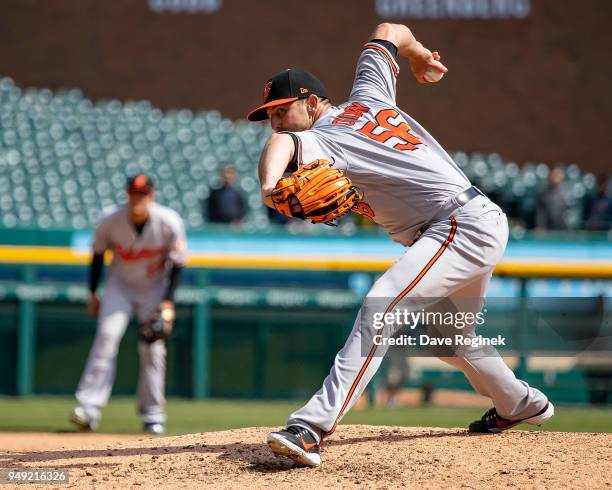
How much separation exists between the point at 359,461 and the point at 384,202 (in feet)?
3.40

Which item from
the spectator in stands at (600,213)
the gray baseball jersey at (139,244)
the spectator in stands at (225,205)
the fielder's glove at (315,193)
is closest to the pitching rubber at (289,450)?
the fielder's glove at (315,193)

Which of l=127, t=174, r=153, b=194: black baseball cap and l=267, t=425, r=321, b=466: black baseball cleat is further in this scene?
l=127, t=174, r=153, b=194: black baseball cap

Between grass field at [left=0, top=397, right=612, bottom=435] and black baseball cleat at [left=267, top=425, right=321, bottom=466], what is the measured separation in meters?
2.90

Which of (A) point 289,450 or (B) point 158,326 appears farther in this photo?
(B) point 158,326

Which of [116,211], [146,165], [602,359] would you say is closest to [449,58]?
[146,165]

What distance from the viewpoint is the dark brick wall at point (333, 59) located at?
18.3m

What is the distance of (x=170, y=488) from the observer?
379 centimetres

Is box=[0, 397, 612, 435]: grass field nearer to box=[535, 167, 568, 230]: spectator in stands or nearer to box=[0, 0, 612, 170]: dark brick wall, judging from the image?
box=[535, 167, 568, 230]: spectator in stands

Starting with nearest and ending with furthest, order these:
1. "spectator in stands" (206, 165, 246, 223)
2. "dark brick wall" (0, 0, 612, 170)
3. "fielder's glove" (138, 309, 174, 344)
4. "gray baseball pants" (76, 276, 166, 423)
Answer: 1. "gray baseball pants" (76, 276, 166, 423)
2. "fielder's glove" (138, 309, 174, 344)
3. "spectator in stands" (206, 165, 246, 223)
4. "dark brick wall" (0, 0, 612, 170)

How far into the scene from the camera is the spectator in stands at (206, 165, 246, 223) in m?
11.3

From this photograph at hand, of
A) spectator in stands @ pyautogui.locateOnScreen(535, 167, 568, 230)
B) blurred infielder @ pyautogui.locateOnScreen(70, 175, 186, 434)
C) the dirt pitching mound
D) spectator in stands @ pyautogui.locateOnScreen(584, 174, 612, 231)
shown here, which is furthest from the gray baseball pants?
spectator in stands @ pyautogui.locateOnScreen(584, 174, 612, 231)

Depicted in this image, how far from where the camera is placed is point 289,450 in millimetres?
→ 3777

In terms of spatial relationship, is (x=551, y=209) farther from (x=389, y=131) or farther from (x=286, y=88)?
(x=286, y=88)

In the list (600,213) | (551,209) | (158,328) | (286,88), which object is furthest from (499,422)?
(600,213)
